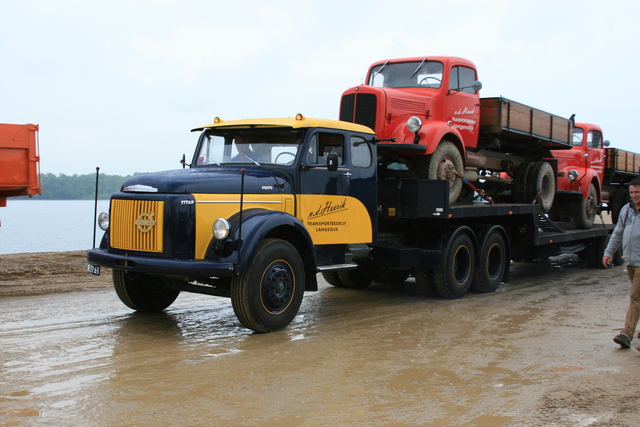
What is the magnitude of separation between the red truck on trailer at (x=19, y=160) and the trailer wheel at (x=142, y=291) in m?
2.67

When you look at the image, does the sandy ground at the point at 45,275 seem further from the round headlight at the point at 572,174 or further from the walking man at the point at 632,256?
the round headlight at the point at 572,174

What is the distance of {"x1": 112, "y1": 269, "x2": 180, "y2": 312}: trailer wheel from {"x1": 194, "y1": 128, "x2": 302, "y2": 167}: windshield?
1.54 meters

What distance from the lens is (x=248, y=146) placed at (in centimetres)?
785

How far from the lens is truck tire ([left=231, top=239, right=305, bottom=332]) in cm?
661

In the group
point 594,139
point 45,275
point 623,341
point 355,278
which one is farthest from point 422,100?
point 594,139

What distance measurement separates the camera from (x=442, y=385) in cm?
509

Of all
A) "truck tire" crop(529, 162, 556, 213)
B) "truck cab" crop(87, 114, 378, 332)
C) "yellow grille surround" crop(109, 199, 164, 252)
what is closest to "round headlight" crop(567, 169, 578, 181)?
"truck tire" crop(529, 162, 556, 213)

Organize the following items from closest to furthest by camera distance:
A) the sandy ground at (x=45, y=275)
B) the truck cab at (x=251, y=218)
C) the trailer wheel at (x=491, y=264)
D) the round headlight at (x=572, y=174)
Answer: the truck cab at (x=251, y=218)
the sandy ground at (x=45, y=275)
the trailer wheel at (x=491, y=264)
the round headlight at (x=572, y=174)

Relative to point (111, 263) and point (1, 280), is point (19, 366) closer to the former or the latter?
point (111, 263)

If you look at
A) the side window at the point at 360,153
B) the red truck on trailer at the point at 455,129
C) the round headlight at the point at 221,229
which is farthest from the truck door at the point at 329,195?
the round headlight at the point at 221,229

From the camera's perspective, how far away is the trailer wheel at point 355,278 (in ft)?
34.5

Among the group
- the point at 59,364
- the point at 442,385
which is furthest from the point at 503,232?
the point at 59,364

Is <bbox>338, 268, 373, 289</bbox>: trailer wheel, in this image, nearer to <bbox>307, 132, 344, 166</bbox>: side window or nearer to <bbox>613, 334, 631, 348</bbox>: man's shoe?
<bbox>307, 132, 344, 166</bbox>: side window

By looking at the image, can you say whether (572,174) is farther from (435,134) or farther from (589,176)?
(435,134)
